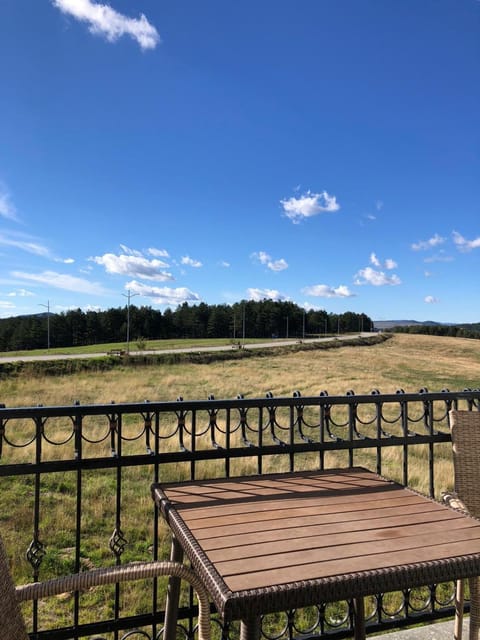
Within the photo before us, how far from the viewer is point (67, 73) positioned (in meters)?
8.48

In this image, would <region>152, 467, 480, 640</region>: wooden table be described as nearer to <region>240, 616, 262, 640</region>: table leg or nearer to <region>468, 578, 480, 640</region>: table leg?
<region>240, 616, 262, 640</region>: table leg

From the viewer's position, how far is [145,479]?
675cm

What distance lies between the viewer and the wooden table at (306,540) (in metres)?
1.04

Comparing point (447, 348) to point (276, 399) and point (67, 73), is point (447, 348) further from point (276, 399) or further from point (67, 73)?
point (276, 399)

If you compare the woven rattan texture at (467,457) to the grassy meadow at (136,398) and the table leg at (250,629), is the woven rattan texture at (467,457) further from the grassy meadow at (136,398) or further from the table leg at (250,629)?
the grassy meadow at (136,398)

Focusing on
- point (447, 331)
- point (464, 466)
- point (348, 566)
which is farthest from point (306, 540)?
point (447, 331)

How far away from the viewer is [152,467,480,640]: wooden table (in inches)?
41.0

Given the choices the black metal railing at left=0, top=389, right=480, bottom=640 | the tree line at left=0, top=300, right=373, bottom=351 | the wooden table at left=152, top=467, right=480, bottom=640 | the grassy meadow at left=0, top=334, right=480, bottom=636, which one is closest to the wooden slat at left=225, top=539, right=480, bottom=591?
the wooden table at left=152, top=467, right=480, bottom=640

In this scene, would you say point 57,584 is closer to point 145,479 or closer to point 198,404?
point 198,404

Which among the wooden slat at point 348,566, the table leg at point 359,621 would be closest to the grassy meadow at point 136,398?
the table leg at point 359,621

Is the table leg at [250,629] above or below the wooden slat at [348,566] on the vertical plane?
below

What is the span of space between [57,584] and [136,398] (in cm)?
1692

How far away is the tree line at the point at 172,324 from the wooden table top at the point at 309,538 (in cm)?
5028

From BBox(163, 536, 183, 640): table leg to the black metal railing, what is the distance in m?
0.13
